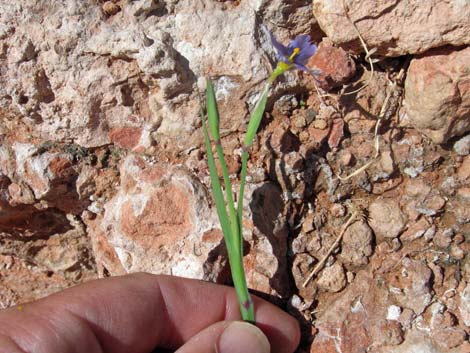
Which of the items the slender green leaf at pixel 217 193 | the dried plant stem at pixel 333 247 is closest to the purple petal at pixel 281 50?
the slender green leaf at pixel 217 193

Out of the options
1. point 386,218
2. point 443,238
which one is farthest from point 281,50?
point 443,238

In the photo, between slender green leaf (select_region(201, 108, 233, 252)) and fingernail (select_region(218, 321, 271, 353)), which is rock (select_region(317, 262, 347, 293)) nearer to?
fingernail (select_region(218, 321, 271, 353))

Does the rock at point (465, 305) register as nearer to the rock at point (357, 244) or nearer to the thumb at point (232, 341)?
the rock at point (357, 244)

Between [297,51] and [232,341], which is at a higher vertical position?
[297,51]

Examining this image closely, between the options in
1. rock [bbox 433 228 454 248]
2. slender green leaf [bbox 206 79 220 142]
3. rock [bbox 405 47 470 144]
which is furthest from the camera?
rock [bbox 433 228 454 248]

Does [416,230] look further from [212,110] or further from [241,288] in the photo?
[212,110]

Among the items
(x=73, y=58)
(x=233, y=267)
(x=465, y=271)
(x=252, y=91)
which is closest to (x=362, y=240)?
(x=465, y=271)

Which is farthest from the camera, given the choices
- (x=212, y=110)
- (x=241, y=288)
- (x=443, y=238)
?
(x=443, y=238)

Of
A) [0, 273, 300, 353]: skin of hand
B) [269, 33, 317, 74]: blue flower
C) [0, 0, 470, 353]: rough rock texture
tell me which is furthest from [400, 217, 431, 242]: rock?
[269, 33, 317, 74]: blue flower
